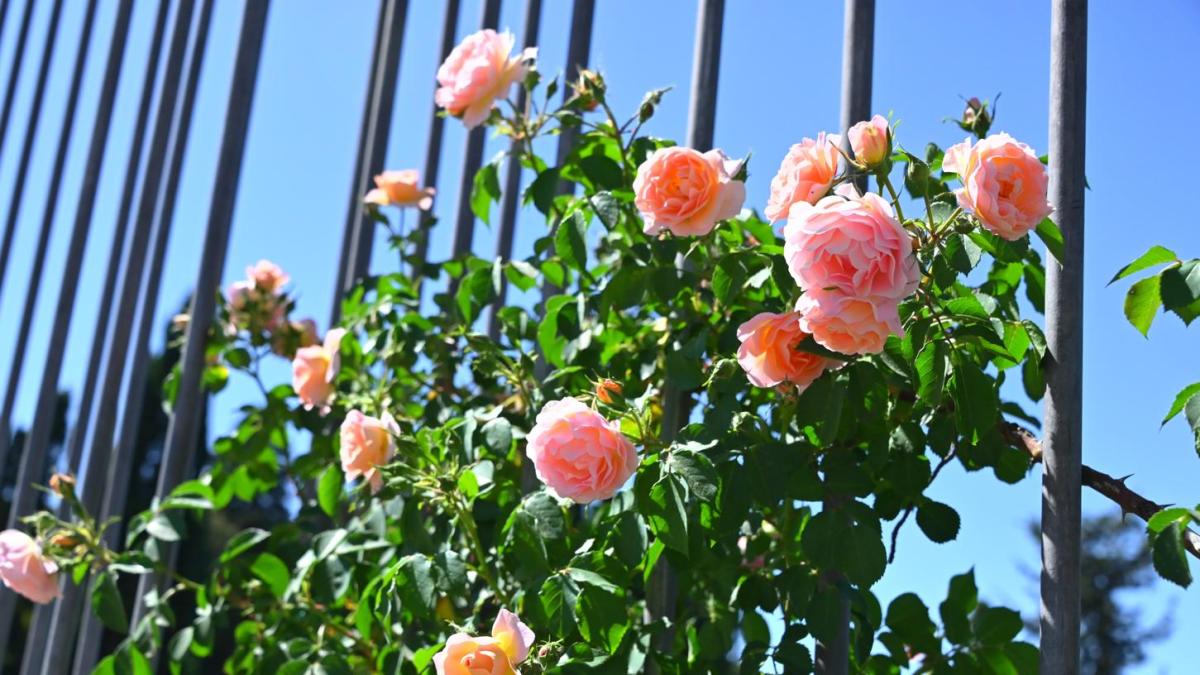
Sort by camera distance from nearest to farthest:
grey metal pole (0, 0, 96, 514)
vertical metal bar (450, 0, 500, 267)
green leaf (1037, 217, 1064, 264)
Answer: green leaf (1037, 217, 1064, 264)
vertical metal bar (450, 0, 500, 267)
grey metal pole (0, 0, 96, 514)

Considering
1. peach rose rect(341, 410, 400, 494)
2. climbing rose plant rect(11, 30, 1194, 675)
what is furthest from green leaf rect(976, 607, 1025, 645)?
peach rose rect(341, 410, 400, 494)

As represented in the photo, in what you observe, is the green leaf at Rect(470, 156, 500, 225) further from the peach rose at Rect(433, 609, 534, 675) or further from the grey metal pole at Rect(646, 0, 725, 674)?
the peach rose at Rect(433, 609, 534, 675)

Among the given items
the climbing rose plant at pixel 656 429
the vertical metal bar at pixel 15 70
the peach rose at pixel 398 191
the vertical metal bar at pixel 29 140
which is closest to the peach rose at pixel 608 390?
the climbing rose plant at pixel 656 429

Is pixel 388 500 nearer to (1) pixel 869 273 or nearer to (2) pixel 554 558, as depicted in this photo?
(2) pixel 554 558

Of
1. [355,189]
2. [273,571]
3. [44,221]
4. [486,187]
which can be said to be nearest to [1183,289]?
[486,187]

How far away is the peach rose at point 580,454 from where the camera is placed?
1179 mm

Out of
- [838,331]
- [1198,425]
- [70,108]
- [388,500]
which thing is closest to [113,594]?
[388,500]

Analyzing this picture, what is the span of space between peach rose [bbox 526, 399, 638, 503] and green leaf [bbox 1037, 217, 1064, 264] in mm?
392

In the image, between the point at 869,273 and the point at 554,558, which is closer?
the point at 869,273

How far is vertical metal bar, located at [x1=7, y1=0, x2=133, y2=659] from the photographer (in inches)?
104

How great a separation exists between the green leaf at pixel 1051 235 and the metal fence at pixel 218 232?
5 cm

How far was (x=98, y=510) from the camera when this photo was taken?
2.20 meters

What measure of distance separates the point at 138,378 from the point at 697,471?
1.33 m

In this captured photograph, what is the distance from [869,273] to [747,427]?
258mm
